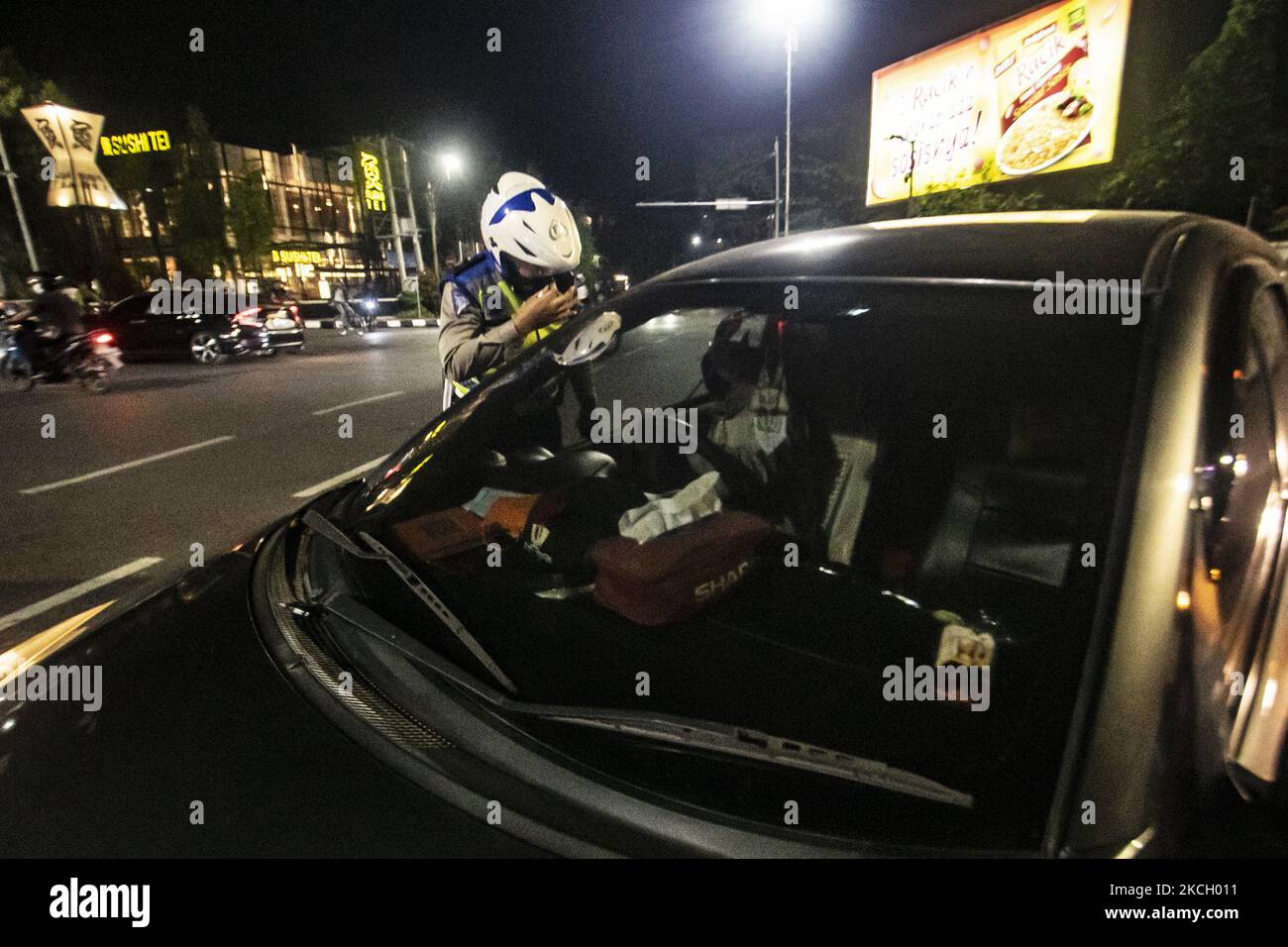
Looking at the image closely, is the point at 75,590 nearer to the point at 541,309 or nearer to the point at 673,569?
the point at 541,309

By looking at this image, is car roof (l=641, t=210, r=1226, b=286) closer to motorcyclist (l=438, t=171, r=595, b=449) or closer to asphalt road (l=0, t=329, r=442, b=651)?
motorcyclist (l=438, t=171, r=595, b=449)

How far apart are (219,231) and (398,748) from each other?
4198 cm

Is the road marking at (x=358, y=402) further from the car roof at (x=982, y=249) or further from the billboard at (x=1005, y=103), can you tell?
the billboard at (x=1005, y=103)

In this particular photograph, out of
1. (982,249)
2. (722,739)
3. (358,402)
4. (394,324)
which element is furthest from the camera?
(394,324)

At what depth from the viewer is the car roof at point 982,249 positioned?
118 cm

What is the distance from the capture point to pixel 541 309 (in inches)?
120

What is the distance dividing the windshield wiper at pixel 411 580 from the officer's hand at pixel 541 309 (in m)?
1.55

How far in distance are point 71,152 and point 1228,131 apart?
1270 inches

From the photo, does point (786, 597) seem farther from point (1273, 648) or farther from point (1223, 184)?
point (1223, 184)

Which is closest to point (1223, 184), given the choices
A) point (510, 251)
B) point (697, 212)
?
point (510, 251)

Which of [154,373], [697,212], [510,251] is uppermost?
[697,212]

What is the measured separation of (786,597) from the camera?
4.67 feet

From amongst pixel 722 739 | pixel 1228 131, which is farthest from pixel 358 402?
pixel 1228 131

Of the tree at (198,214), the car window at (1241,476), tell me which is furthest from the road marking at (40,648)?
the tree at (198,214)
